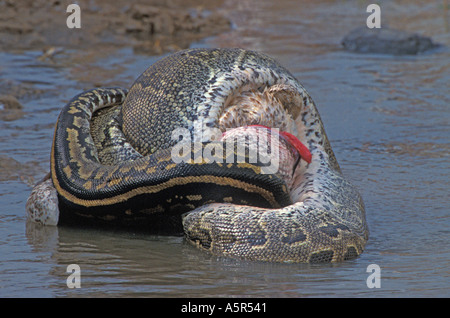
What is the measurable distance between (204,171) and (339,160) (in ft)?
10.4

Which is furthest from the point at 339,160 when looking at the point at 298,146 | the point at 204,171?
the point at 204,171

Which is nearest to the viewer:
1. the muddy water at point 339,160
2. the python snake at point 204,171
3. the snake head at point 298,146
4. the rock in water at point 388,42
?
the muddy water at point 339,160

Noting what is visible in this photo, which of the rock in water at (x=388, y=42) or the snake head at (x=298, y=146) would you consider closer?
the snake head at (x=298, y=146)

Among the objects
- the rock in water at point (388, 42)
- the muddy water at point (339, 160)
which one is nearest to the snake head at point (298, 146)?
the muddy water at point (339, 160)

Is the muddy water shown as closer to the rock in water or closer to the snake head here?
the rock in water

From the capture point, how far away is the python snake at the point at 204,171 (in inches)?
217

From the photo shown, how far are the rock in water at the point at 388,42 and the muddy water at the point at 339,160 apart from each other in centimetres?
31

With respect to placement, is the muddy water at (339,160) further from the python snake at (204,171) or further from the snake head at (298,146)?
the snake head at (298,146)

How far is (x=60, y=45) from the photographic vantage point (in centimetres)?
1346

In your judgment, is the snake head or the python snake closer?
the python snake

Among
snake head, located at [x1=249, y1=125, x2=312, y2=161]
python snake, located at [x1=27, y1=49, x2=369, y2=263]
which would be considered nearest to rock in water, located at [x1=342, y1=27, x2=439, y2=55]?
python snake, located at [x1=27, y1=49, x2=369, y2=263]

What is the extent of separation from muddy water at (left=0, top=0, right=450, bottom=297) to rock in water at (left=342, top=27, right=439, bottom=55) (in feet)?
1.00

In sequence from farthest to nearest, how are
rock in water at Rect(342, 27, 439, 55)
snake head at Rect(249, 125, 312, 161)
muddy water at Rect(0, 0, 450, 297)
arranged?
rock in water at Rect(342, 27, 439, 55)
snake head at Rect(249, 125, 312, 161)
muddy water at Rect(0, 0, 450, 297)

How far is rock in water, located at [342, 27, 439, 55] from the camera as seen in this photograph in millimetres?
13367
